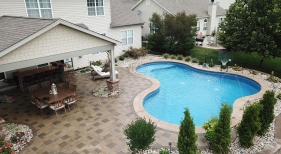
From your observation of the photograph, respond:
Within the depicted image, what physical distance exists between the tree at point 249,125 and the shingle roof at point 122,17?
51.5 ft

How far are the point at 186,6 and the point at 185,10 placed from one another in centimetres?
216

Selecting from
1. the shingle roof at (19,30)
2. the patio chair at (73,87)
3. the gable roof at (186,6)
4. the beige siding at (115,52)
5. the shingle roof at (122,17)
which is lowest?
the patio chair at (73,87)

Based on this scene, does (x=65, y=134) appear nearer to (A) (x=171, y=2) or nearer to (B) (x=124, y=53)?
(B) (x=124, y=53)

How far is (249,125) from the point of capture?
A: 805 centimetres

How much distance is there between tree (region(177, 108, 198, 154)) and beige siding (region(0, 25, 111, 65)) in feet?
21.6

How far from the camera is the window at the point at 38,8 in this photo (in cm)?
1480

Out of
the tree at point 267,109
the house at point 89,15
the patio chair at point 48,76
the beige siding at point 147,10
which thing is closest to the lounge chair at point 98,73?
the house at point 89,15

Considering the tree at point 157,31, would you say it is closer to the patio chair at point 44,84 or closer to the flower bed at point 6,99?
the patio chair at point 44,84

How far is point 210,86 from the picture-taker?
54.2 ft

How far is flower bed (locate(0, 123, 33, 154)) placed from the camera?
26.1 ft

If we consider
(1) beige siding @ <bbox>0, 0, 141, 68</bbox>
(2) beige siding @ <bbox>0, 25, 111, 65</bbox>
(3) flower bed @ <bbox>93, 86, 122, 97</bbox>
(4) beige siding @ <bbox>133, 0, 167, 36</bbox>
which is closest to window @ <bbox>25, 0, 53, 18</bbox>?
(1) beige siding @ <bbox>0, 0, 141, 68</bbox>

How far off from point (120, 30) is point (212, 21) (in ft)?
65.5

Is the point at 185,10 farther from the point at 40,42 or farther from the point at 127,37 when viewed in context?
the point at 40,42

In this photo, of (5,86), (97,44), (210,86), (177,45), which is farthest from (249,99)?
(5,86)
